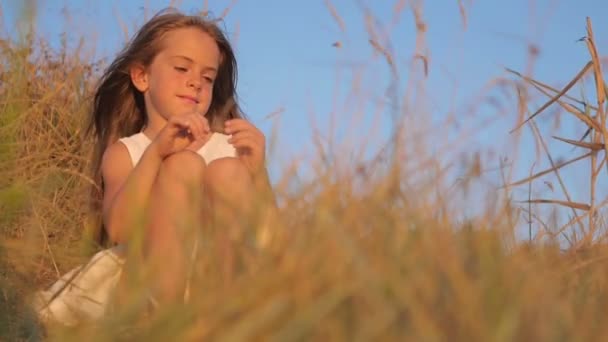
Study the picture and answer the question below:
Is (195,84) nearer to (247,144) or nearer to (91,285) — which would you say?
(247,144)

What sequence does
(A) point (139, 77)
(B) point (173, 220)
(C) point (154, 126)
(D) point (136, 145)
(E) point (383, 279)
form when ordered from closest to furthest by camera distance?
(E) point (383, 279)
(B) point (173, 220)
(D) point (136, 145)
(C) point (154, 126)
(A) point (139, 77)

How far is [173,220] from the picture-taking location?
3.70ft

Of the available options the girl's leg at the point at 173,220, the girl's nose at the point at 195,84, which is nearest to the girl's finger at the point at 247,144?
the girl's leg at the point at 173,220

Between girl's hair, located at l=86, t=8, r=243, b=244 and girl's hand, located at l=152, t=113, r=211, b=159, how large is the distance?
55 centimetres

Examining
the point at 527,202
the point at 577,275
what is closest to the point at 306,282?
the point at 577,275

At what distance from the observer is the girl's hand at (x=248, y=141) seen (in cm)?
227

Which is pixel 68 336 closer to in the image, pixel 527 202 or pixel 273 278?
pixel 273 278

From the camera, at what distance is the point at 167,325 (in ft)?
2.84

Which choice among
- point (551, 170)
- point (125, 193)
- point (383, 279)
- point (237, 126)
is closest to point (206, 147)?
point (237, 126)

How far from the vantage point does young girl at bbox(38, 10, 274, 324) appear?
191 cm

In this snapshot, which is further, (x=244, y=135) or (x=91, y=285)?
(x=244, y=135)

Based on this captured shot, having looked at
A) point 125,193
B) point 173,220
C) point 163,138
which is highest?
point 163,138

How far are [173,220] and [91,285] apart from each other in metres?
0.79

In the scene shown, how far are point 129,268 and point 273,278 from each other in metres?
0.19
